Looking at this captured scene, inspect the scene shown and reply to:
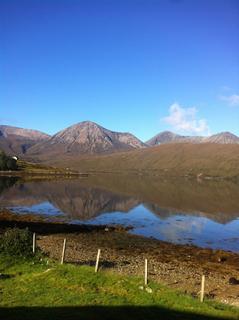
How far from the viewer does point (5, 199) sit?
116m

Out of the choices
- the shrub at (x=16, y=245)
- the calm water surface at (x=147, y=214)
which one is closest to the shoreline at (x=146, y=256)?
the shrub at (x=16, y=245)

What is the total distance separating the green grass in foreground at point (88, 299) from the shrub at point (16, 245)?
3.95m

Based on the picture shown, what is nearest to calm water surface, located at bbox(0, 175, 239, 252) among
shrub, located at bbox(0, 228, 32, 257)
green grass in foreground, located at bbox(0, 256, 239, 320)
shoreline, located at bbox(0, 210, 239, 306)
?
shoreline, located at bbox(0, 210, 239, 306)

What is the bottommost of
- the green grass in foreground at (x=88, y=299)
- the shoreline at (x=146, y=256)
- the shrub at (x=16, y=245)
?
the shoreline at (x=146, y=256)

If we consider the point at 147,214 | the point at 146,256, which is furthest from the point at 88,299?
the point at 147,214

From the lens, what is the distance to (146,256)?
50.1 m

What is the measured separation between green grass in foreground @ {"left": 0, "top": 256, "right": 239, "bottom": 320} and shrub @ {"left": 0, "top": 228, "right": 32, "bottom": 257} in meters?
3.95

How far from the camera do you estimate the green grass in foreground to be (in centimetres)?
2266

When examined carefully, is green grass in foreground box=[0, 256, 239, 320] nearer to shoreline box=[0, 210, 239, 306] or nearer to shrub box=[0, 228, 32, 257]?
shrub box=[0, 228, 32, 257]

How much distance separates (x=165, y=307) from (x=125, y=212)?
247 ft

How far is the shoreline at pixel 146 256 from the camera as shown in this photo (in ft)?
123

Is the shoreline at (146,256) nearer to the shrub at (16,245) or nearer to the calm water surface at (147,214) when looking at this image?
the shrub at (16,245)

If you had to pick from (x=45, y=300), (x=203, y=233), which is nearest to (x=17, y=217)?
(x=203, y=233)

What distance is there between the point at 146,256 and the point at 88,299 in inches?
1006
